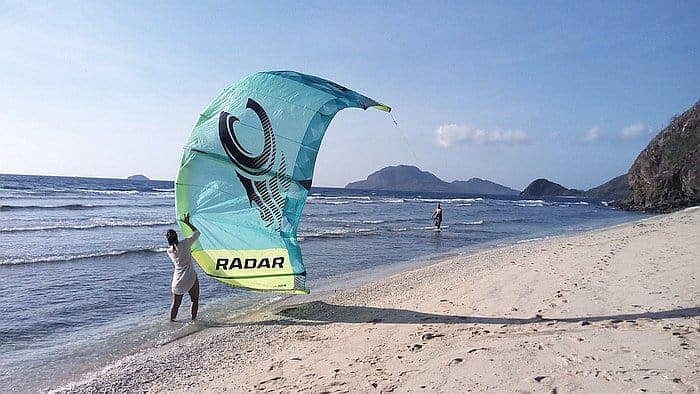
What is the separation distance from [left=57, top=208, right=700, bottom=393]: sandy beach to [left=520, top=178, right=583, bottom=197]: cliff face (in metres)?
175

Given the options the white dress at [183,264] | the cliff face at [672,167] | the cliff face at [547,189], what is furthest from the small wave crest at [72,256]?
the cliff face at [547,189]

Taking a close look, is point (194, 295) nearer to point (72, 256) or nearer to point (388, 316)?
point (388, 316)

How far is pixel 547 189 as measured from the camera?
7082 inches

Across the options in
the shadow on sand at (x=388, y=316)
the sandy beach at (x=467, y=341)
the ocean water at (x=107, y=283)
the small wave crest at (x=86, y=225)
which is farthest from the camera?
the small wave crest at (x=86, y=225)

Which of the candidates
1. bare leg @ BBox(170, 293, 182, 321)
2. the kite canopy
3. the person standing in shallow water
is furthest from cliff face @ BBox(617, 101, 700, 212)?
bare leg @ BBox(170, 293, 182, 321)

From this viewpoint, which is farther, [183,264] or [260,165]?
[183,264]

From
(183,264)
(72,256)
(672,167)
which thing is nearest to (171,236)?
(183,264)

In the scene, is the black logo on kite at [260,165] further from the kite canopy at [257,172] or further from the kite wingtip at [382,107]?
the kite wingtip at [382,107]

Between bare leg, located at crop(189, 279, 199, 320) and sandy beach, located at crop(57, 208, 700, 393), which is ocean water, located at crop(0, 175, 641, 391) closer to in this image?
bare leg, located at crop(189, 279, 199, 320)

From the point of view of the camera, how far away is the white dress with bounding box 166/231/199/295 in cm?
723

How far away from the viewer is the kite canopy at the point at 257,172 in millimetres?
7070

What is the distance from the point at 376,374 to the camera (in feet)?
14.9

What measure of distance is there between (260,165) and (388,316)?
2735mm

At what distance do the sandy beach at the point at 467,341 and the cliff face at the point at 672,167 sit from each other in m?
37.1
